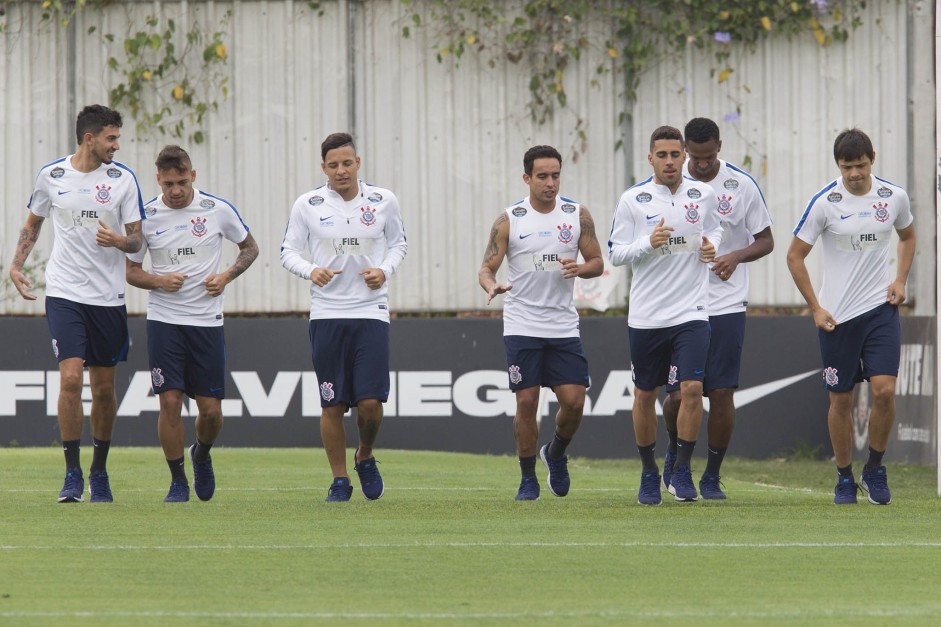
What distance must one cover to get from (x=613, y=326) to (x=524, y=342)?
695 cm

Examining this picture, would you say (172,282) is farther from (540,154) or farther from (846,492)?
(846,492)

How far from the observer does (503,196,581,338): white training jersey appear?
9.94 meters

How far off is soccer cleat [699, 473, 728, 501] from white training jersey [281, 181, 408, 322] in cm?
235

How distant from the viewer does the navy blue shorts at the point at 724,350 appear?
1026cm

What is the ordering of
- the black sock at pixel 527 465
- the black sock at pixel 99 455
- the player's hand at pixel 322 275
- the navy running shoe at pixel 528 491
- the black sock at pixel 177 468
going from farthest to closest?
the black sock at pixel 527 465 → the navy running shoe at pixel 528 491 → the black sock at pixel 177 468 → the black sock at pixel 99 455 → the player's hand at pixel 322 275

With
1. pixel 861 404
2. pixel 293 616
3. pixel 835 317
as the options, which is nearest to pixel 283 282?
Answer: pixel 861 404

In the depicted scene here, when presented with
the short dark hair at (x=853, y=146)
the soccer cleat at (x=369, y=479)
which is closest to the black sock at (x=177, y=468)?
the soccer cleat at (x=369, y=479)

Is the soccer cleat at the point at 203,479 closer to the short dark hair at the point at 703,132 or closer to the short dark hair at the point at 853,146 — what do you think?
the short dark hair at the point at 703,132

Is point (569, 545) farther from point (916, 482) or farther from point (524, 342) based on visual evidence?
point (916, 482)

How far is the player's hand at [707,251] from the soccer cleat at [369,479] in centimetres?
239

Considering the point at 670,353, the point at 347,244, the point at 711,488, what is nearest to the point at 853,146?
the point at 670,353

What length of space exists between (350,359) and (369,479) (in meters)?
0.76

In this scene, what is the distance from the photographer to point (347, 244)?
966 centimetres

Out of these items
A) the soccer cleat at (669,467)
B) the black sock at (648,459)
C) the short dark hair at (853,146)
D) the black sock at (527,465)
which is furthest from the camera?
the soccer cleat at (669,467)
